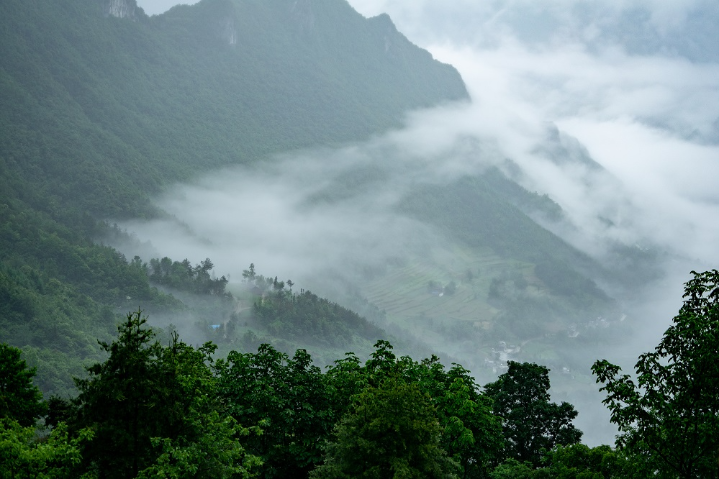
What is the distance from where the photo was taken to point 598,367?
891 inches

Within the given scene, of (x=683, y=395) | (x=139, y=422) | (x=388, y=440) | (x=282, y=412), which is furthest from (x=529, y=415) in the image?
(x=139, y=422)

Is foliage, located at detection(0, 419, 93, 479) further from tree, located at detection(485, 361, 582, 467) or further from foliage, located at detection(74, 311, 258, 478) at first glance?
tree, located at detection(485, 361, 582, 467)

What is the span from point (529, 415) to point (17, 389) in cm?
4166

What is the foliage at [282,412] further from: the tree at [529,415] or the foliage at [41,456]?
the tree at [529,415]

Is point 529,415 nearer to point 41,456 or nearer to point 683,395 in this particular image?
point 683,395

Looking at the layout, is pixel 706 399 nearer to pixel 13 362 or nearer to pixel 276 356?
pixel 276 356

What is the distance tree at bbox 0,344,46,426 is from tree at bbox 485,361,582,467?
123 ft

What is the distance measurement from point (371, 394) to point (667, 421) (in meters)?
12.5

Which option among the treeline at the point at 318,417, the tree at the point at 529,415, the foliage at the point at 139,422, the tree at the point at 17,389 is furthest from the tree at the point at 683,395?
the tree at the point at 529,415

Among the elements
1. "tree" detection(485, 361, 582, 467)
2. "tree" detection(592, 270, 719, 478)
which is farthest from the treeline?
"tree" detection(485, 361, 582, 467)

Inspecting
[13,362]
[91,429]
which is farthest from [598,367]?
[13,362]

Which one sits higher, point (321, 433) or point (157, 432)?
point (321, 433)

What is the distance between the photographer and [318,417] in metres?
38.0

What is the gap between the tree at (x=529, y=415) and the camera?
5612 centimetres
